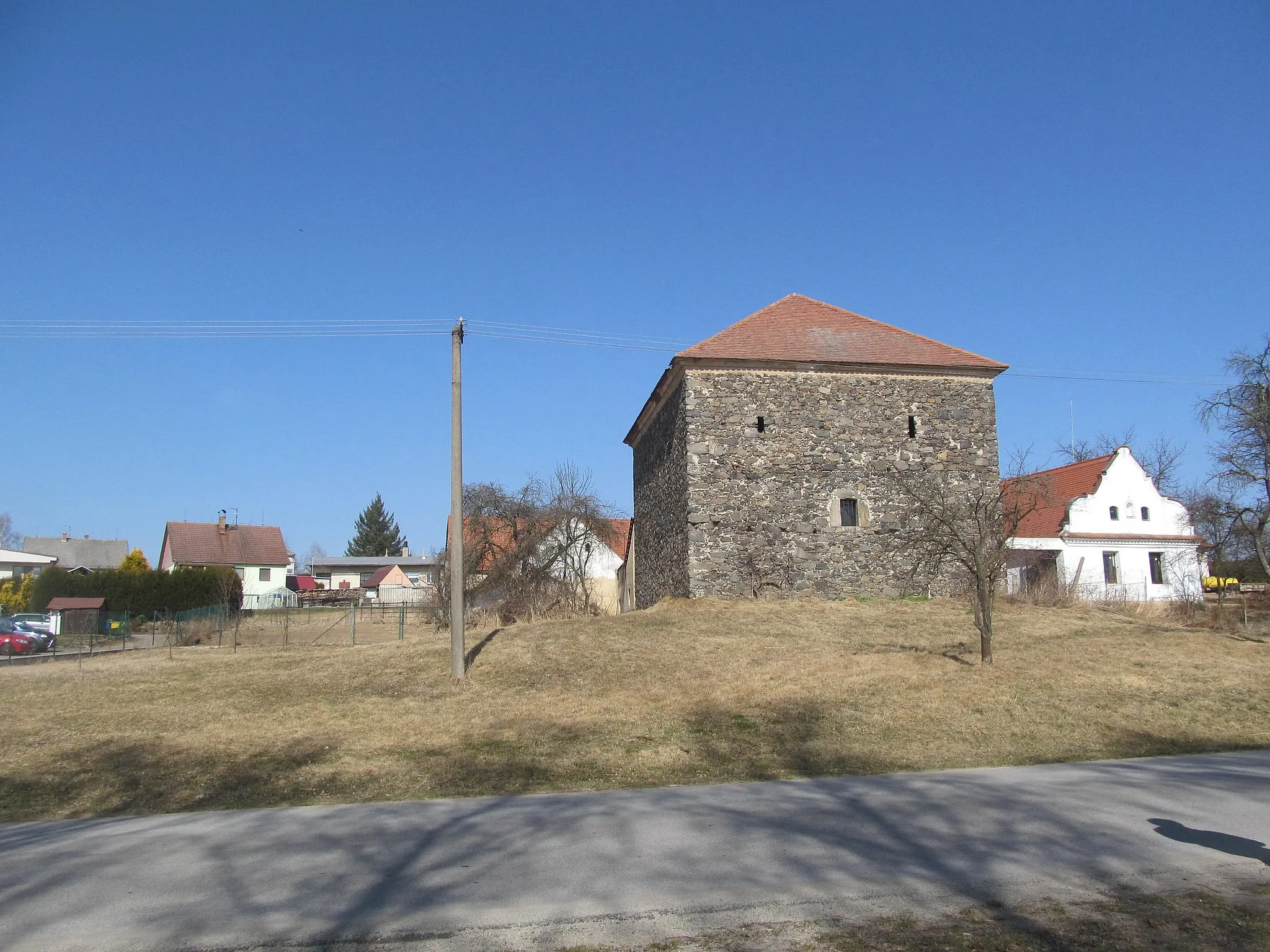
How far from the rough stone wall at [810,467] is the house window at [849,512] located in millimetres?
120

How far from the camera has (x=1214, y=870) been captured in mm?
5402

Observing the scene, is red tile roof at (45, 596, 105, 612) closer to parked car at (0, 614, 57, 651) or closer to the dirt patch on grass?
parked car at (0, 614, 57, 651)

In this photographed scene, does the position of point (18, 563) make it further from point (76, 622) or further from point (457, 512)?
point (457, 512)

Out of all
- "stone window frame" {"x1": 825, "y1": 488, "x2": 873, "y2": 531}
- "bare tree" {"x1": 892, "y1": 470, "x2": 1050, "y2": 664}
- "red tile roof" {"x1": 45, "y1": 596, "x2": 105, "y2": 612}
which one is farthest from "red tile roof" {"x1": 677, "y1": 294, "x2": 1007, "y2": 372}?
"red tile roof" {"x1": 45, "y1": 596, "x2": 105, "y2": 612}

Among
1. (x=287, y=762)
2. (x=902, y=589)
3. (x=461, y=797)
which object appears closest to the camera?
(x=461, y=797)

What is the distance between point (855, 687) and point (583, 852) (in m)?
7.94

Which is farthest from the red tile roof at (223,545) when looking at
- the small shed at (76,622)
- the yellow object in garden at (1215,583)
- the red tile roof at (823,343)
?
the yellow object in garden at (1215,583)

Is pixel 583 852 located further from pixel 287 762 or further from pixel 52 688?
pixel 52 688

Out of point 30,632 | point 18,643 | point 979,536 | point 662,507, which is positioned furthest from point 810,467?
point 30,632

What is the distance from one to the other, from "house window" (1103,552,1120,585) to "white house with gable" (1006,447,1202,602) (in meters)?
0.02

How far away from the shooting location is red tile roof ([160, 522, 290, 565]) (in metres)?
57.2

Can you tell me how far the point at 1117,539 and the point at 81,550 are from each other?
76.2 meters

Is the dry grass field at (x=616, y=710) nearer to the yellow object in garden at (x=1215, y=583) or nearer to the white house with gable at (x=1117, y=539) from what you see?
the white house with gable at (x=1117, y=539)

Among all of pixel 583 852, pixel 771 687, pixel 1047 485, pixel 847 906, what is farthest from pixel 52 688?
pixel 1047 485
